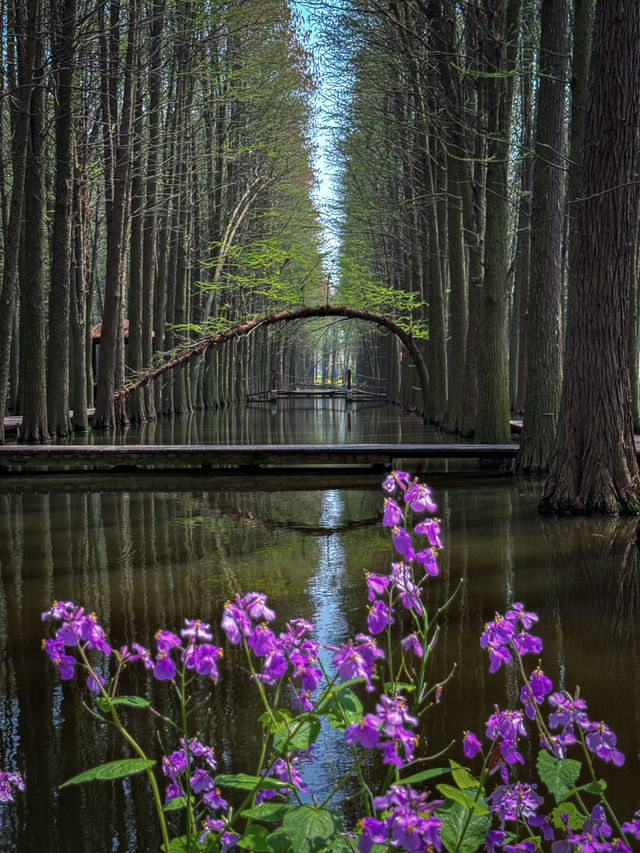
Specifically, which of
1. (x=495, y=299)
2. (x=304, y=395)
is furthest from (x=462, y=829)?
(x=304, y=395)

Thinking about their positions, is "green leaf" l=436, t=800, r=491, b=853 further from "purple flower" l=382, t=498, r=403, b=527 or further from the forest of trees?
the forest of trees

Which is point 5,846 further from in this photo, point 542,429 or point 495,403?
point 495,403

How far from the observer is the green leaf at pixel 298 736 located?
181 cm

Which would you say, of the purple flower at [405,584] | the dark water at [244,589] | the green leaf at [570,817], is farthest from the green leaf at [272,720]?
the dark water at [244,589]

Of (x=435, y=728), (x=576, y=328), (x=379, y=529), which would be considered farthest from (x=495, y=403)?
(x=435, y=728)

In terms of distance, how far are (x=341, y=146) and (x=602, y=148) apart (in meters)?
22.8

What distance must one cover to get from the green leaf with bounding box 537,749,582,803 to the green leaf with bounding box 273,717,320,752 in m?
0.47

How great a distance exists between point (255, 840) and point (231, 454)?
1209cm

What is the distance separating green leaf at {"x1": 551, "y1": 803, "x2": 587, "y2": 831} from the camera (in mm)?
1936

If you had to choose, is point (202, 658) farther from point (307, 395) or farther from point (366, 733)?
point (307, 395)

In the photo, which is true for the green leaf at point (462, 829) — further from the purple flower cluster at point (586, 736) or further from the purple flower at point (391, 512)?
the purple flower at point (391, 512)

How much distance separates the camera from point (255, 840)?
70.2 inches

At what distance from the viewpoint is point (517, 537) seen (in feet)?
27.5

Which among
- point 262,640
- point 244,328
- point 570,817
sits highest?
point 244,328
